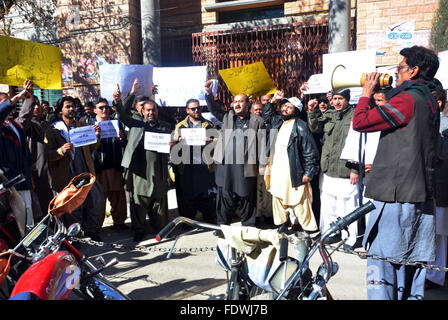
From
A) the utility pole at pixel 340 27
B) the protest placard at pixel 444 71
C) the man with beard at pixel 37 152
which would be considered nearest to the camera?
the man with beard at pixel 37 152

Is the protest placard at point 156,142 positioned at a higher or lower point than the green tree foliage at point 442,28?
lower

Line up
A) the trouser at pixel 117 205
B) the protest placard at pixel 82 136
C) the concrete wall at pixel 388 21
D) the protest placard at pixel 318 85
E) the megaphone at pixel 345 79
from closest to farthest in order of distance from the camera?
the megaphone at pixel 345 79 < the protest placard at pixel 82 136 < the protest placard at pixel 318 85 < the trouser at pixel 117 205 < the concrete wall at pixel 388 21

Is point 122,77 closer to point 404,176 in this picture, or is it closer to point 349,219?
point 404,176

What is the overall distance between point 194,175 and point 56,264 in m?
3.78

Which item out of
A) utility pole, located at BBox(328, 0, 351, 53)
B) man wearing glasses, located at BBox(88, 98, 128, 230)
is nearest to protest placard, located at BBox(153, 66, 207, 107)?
man wearing glasses, located at BBox(88, 98, 128, 230)

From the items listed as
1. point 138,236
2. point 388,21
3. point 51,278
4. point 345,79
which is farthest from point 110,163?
point 388,21

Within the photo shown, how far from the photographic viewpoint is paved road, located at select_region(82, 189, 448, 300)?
3619mm

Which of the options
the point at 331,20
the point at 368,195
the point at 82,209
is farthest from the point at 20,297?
the point at 331,20

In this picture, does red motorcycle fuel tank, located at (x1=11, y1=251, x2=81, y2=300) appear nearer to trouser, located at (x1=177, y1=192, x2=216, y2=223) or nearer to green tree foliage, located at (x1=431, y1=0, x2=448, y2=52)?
trouser, located at (x1=177, y1=192, x2=216, y2=223)

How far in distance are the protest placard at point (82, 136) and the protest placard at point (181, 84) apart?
2.19 meters

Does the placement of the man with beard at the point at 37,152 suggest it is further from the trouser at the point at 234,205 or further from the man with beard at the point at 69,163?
the trouser at the point at 234,205

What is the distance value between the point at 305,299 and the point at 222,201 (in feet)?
11.3

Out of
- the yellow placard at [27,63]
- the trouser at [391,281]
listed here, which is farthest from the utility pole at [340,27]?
the trouser at [391,281]

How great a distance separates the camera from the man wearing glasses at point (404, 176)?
8.43 feet
